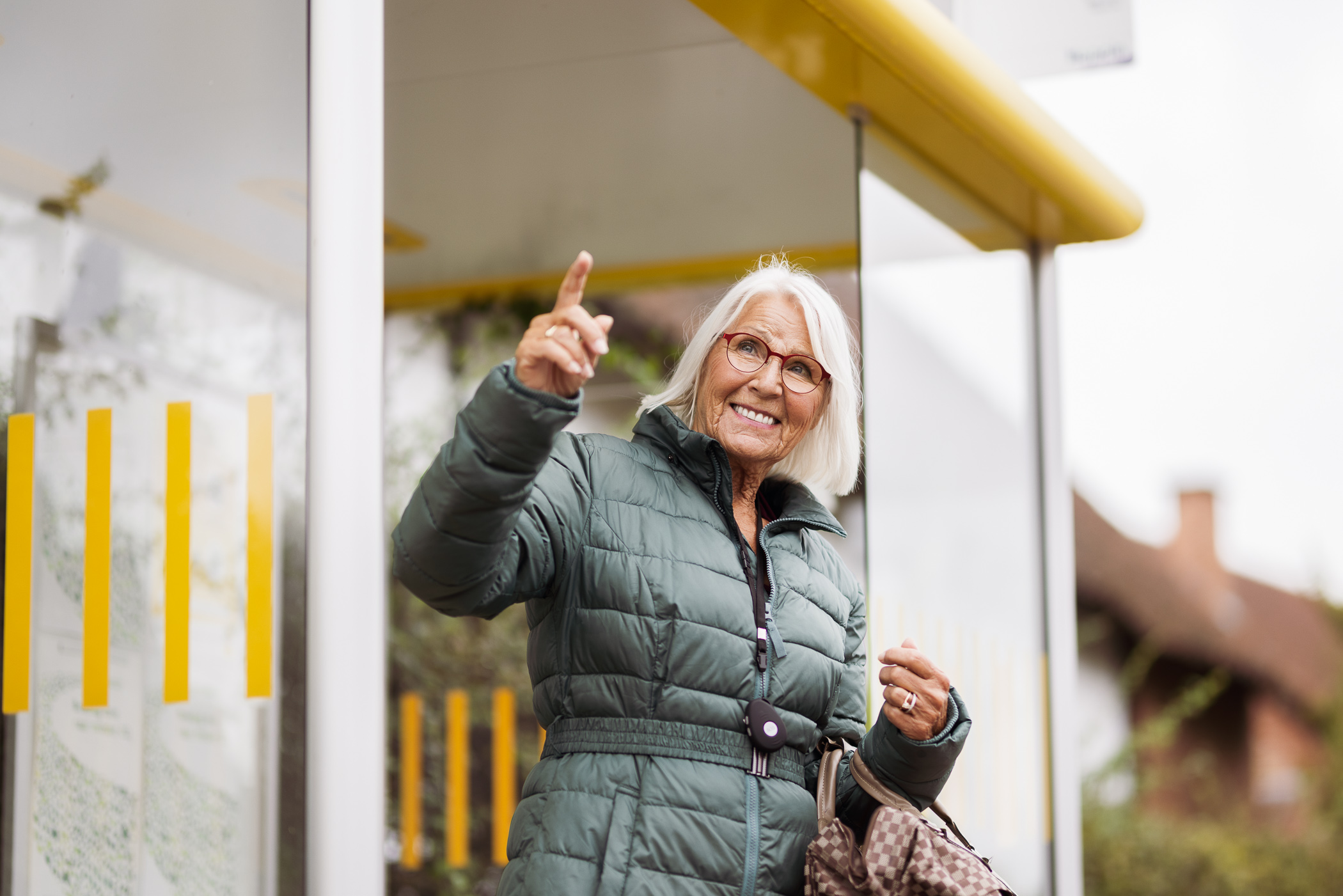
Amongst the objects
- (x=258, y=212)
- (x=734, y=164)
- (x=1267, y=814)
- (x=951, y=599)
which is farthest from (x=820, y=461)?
(x=1267, y=814)

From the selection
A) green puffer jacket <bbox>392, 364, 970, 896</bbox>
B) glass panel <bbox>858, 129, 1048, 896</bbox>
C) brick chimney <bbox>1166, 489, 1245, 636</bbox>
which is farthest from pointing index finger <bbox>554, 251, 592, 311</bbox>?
brick chimney <bbox>1166, 489, 1245, 636</bbox>

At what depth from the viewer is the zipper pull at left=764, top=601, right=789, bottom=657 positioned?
1.98 meters

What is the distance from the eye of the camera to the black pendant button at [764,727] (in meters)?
1.91

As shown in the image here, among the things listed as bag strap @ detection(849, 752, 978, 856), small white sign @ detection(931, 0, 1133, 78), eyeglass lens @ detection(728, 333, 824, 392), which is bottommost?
bag strap @ detection(849, 752, 978, 856)

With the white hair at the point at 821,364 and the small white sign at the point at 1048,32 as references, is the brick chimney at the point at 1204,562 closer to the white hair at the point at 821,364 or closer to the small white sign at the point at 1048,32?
the small white sign at the point at 1048,32

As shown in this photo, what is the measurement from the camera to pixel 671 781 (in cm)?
185

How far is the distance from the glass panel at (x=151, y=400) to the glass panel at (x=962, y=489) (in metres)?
1.60

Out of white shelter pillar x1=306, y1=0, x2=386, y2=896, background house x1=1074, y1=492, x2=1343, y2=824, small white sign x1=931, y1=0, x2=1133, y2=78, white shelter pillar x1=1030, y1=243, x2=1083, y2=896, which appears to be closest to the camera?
white shelter pillar x1=306, y1=0, x2=386, y2=896

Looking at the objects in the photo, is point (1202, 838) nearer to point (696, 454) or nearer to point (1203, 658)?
point (1203, 658)

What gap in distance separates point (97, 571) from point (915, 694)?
4.16 ft

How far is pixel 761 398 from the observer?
214 cm

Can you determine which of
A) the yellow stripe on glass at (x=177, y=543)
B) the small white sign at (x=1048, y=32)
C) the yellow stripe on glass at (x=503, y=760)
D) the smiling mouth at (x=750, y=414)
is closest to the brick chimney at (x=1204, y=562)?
the yellow stripe on glass at (x=503, y=760)

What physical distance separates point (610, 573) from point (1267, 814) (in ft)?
65.1

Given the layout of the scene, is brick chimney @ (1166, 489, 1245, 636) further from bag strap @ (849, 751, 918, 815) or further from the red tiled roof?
bag strap @ (849, 751, 918, 815)
